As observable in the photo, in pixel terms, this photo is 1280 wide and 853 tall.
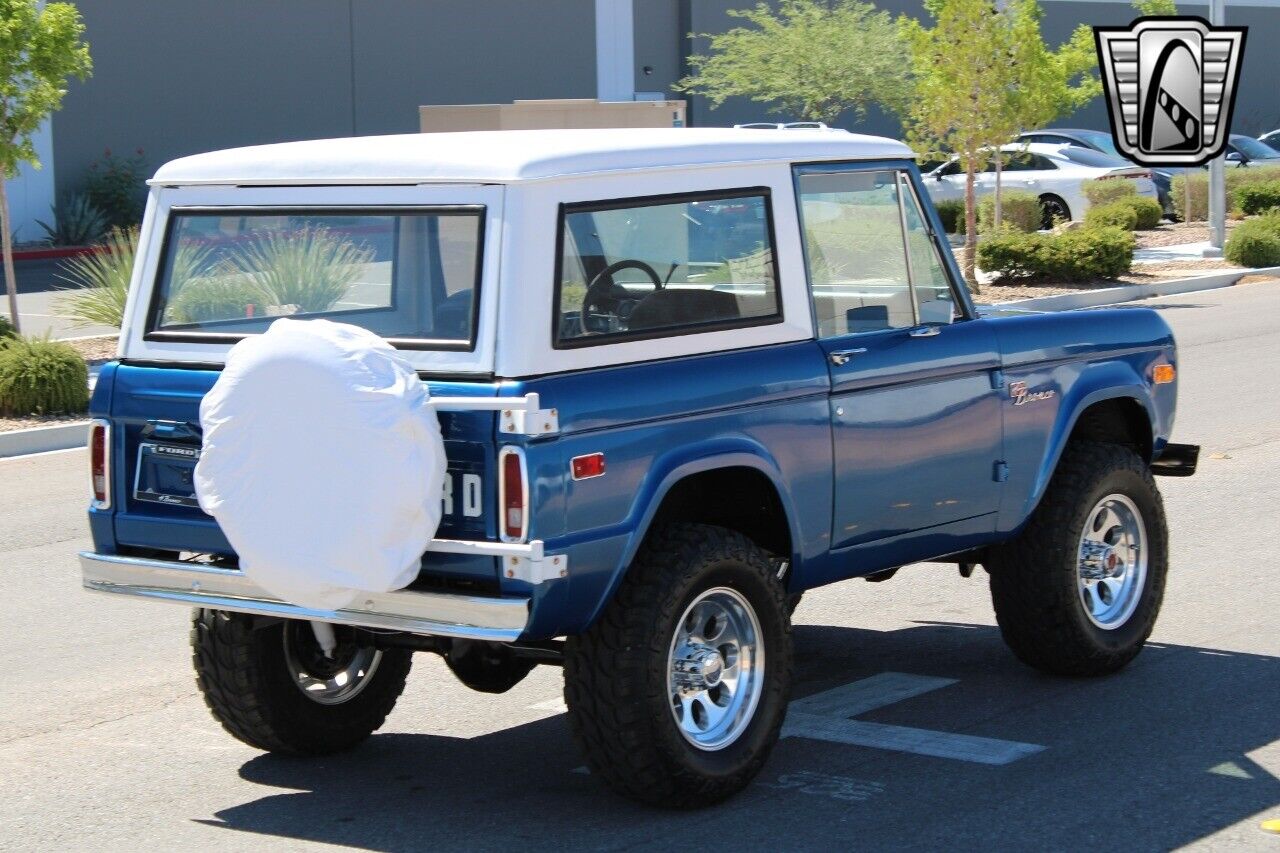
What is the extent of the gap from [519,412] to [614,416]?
36cm

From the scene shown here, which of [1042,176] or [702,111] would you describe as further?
[702,111]

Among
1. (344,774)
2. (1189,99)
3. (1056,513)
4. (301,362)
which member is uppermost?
(1189,99)

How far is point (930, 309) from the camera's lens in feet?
21.4

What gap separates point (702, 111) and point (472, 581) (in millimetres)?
39699

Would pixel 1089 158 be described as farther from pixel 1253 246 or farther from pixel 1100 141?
pixel 1253 246

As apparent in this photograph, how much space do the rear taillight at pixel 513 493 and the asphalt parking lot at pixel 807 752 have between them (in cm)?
97

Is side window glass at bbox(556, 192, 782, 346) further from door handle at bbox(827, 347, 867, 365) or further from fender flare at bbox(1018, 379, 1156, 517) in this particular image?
fender flare at bbox(1018, 379, 1156, 517)

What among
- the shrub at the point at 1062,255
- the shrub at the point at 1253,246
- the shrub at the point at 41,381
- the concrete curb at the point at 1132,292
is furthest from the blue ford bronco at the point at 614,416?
the shrub at the point at 1253,246

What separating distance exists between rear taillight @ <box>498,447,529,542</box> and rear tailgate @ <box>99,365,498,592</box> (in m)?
0.15

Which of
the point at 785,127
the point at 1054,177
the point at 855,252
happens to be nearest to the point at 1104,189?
the point at 1054,177

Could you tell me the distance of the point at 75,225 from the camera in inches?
1283

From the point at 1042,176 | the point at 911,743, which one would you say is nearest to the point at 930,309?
the point at 911,743

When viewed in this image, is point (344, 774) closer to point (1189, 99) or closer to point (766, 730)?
point (766, 730)

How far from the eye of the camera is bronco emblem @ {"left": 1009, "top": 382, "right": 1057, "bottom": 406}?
666 cm
